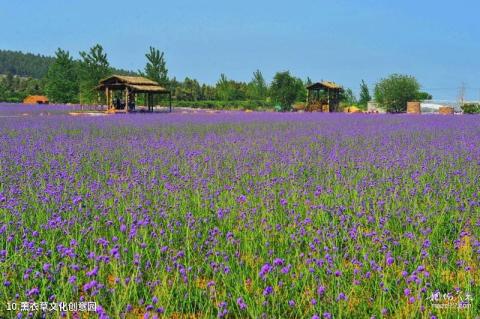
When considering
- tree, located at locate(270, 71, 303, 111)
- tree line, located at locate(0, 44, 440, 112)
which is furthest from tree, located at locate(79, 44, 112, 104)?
tree, located at locate(270, 71, 303, 111)

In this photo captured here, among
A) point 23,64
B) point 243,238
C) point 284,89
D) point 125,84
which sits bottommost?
point 243,238

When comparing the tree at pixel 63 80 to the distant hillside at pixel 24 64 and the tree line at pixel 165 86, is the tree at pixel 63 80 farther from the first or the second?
the distant hillside at pixel 24 64

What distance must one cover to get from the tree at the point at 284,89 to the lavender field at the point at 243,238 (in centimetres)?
3712

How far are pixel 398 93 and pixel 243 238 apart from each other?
1739 inches

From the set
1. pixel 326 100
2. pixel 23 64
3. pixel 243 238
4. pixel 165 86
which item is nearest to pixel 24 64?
pixel 23 64

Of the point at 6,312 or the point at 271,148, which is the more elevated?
the point at 271,148

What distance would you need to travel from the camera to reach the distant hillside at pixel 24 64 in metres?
142

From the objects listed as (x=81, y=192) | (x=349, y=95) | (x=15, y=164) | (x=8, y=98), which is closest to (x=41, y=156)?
(x=15, y=164)

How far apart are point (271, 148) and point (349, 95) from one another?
62600 millimetres

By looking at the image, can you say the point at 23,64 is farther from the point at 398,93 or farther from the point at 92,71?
the point at 398,93

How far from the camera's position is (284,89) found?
4366 centimetres

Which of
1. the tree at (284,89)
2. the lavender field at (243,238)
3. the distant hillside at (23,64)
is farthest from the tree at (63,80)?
the distant hillside at (23,64)

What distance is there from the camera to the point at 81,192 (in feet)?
15.2

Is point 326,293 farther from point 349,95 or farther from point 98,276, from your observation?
point 349,95
